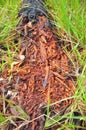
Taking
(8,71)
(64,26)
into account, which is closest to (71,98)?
(8,71)

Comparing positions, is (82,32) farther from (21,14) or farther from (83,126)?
(83,126)

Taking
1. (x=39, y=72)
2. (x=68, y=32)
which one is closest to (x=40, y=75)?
(x=39, y=72)

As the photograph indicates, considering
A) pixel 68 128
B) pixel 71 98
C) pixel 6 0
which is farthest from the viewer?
pixel 6 0
